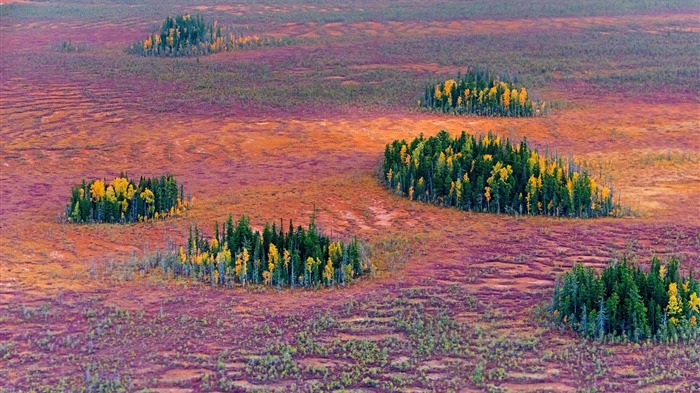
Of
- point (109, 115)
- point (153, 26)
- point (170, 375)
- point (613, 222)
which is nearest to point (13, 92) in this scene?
point (109, 115)

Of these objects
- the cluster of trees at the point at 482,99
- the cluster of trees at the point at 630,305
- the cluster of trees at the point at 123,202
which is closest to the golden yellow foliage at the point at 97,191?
the cluster of trees at the point at 123,202

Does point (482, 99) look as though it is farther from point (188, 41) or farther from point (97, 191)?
point (188, 41)

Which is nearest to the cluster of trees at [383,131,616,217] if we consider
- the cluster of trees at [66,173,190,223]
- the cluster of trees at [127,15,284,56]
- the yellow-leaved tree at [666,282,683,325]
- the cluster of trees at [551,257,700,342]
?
the cluster of trees at [66,173,190,223]

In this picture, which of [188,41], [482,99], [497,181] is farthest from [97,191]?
[188,41]

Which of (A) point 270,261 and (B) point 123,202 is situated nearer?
(A) point 270,261

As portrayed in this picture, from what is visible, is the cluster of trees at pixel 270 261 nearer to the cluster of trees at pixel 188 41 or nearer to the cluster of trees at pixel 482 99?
the cluster of trees at pixel 482 99

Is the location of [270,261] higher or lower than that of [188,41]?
lower
